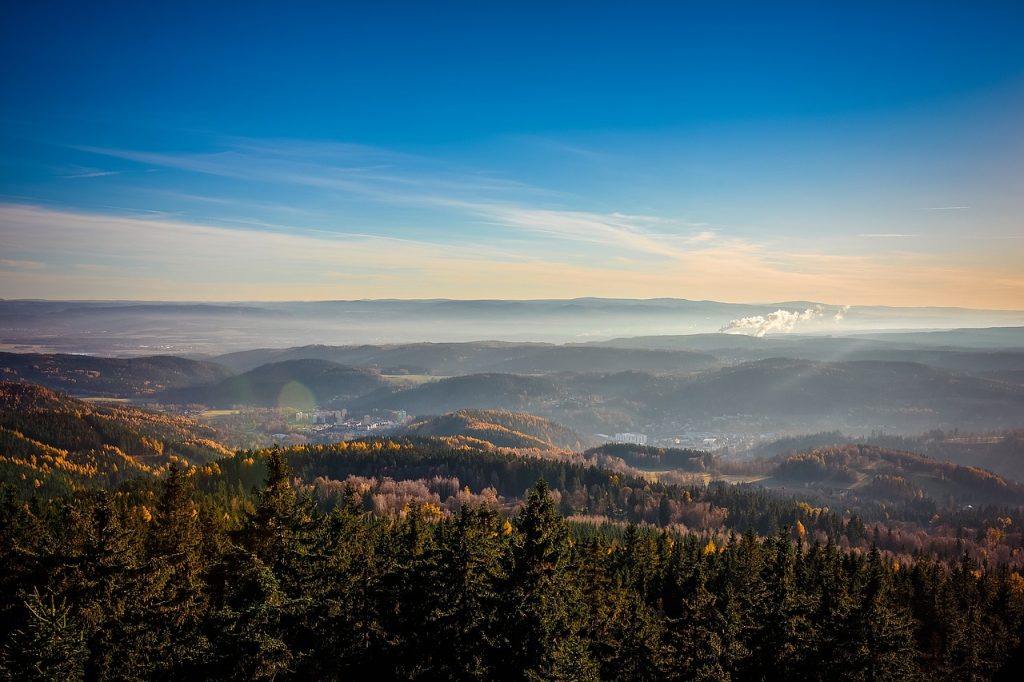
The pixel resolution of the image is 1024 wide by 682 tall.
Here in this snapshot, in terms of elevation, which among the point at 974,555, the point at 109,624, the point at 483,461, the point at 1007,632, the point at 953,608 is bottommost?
the point at 974,555

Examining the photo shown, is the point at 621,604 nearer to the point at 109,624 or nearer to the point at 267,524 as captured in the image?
the point at 267,524

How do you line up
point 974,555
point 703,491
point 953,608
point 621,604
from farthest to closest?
point 703,491, point 974,555, point 953,608, point 621,604

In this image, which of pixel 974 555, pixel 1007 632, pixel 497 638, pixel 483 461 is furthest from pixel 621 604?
pixel 974 555

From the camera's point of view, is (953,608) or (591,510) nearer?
(953,608)

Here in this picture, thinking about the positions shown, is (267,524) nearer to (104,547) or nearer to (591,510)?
(104,547)

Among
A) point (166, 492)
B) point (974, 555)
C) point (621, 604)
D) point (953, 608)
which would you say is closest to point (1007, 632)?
point (953, 608)

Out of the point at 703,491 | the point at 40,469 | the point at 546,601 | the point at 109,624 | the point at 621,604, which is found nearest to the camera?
the point at 546,601

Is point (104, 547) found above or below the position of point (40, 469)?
above
